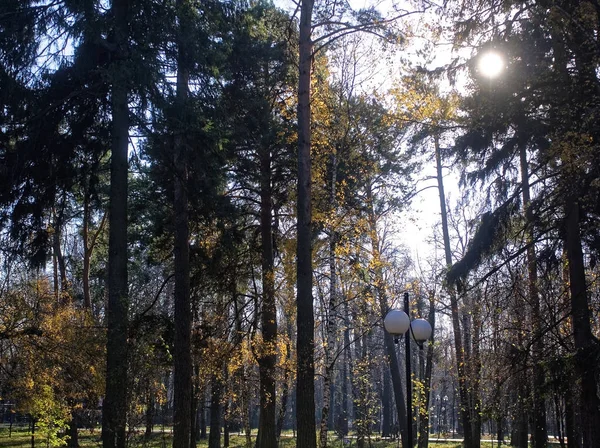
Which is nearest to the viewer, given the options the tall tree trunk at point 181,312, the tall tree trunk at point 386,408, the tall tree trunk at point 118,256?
the tall tree trunk at point 118,256

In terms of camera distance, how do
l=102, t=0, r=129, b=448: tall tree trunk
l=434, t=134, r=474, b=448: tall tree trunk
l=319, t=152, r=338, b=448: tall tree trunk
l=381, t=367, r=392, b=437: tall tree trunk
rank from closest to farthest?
l=102, t=0, r=129, b=448: tall tree trunk, l=319, t=152, r=338, b=448: tall tree trunk, l=434, t=134, r=474, b=448: tall tree trunk, l=381, t=367, r=392, b=437: tall tree trunk

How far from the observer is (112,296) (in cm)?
1145

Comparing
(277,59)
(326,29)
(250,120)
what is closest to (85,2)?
(326,29)

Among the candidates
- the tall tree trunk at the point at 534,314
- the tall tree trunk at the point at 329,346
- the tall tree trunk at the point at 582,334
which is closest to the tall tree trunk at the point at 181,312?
the tall tree trunk at the point at 329,346

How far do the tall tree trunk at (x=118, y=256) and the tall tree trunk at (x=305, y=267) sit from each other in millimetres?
3258

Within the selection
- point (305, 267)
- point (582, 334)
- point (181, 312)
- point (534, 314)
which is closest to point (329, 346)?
point (305, 267)

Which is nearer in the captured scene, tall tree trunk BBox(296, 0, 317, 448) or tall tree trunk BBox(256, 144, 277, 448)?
tall tree trunk BBox(296, 0, 317, 448)

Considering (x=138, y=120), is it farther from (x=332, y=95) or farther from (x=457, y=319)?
(x=457, y=319)

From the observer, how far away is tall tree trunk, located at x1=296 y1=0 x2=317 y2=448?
1057cm

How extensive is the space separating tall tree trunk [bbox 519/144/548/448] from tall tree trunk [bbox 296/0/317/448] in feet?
13.1

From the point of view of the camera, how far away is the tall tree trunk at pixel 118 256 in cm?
1050

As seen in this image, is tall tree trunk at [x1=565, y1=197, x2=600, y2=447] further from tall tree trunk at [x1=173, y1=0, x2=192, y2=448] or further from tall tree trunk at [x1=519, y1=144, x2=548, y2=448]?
tall tree trunk at [x1=173, y1=0, x2=192, y2=448]

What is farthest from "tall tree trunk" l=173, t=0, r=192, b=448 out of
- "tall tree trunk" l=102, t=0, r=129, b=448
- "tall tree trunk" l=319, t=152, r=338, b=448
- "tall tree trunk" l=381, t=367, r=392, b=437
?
"tall tree trunk" l=381, t=367, r=392, b=437

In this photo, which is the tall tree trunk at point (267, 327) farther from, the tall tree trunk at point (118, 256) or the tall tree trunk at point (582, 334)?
the tall tree trunk at point (582, 334)
